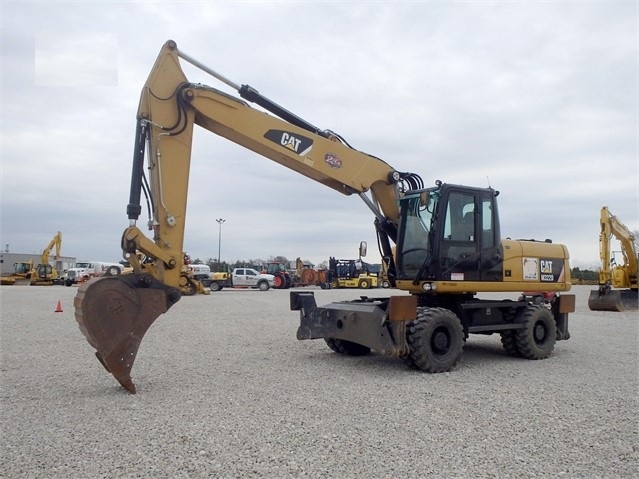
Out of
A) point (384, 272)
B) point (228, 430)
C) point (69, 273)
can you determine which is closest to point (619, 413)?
point (228, 430)

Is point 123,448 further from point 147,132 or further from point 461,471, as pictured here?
point 147,132

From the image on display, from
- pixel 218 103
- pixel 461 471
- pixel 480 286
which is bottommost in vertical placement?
pixel 461 471

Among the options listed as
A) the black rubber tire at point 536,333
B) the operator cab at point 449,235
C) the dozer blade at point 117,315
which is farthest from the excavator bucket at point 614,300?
the dozer blade at point 117,315

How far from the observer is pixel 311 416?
5805 mm

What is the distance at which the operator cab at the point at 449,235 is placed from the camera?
898cm

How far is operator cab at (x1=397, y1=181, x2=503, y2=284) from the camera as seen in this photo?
8.98 meters

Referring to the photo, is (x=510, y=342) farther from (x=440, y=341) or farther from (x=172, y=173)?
(x=172, y=173)

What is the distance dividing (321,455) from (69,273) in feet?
152

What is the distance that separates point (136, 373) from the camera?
8.05m

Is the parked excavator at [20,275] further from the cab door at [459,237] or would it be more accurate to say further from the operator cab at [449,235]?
the cab door at [459,237]

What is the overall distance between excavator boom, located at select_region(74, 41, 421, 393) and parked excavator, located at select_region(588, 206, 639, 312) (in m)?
15.0

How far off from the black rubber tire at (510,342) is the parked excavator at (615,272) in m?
13.3

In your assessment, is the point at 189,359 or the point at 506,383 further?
the point at 189,359

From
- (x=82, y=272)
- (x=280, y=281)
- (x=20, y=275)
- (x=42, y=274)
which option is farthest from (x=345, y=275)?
(x=20, y=275)
